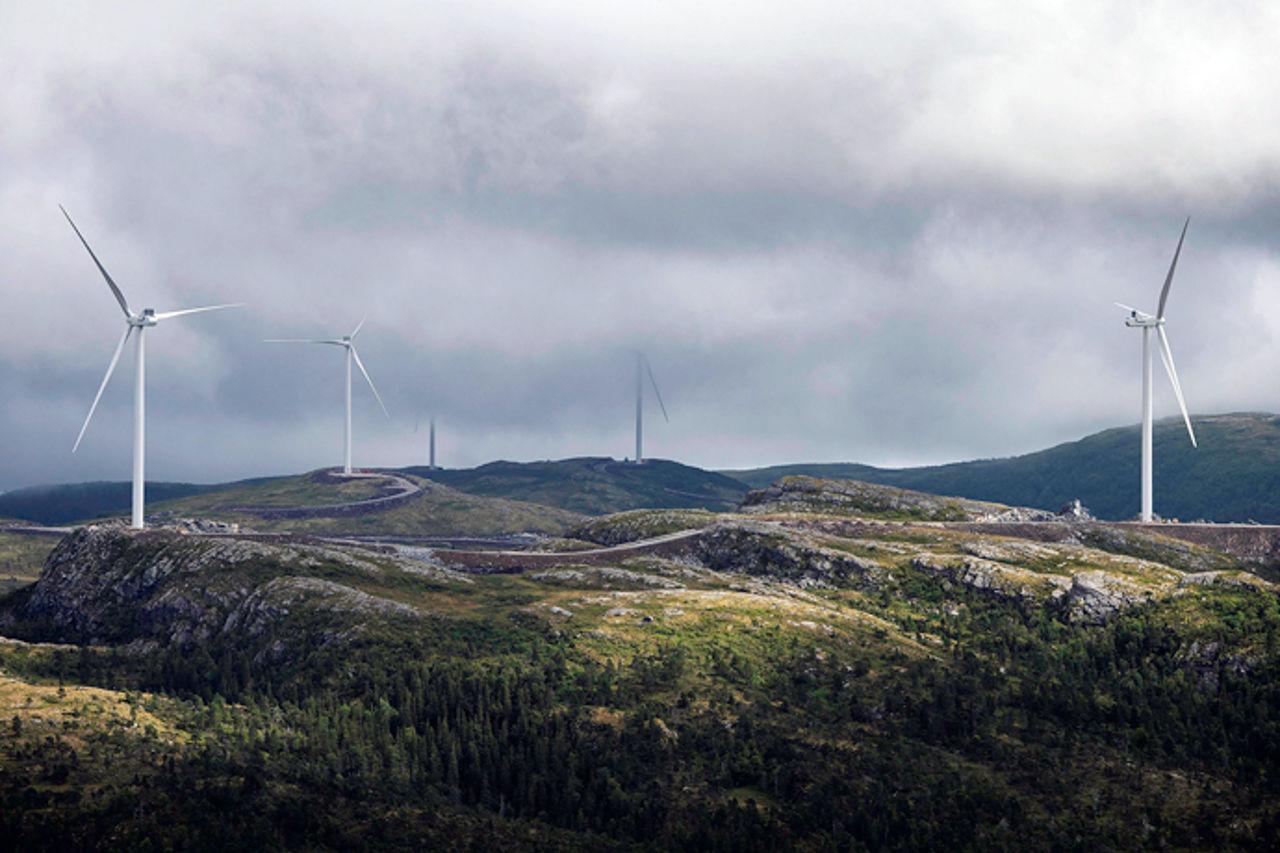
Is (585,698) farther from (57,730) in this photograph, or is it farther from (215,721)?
(57,730)

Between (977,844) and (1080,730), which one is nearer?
(977,844)

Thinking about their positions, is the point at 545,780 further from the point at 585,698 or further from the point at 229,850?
the point at 229,850

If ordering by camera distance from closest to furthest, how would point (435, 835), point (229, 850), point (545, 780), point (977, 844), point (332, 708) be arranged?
point (229, 850) < point (435, 835) < point (977, 844) < point (545, 780) < point (332, 708)

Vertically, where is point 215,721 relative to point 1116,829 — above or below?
above

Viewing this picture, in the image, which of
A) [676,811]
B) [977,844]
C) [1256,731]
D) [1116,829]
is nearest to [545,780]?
[676,811]

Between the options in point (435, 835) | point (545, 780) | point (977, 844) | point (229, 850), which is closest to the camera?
point (229, 850)

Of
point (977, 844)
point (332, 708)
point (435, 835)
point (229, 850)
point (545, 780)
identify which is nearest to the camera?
point (229, 850)

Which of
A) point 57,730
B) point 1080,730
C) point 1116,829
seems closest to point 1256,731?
point 1080,730

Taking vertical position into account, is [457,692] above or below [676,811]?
above

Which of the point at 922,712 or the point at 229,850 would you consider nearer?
the point at 229,850
